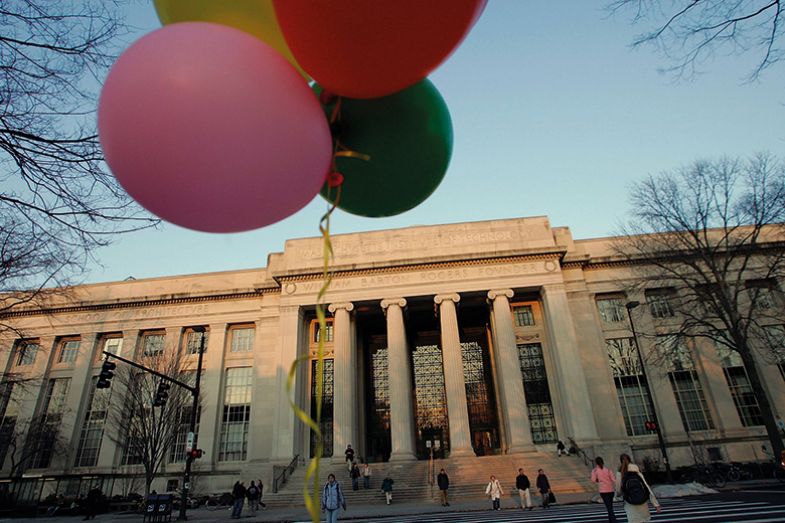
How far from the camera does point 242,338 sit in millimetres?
32062

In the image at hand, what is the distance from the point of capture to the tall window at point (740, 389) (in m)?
26.4

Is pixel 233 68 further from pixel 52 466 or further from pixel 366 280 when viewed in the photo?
pixel 52 466

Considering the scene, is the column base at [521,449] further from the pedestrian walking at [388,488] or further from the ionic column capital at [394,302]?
the ionic column capital at [394,302]

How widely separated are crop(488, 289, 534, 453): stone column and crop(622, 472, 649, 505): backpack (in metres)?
19.1

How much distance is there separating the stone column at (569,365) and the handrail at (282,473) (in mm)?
15640

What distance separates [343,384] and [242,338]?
9847 millimetres

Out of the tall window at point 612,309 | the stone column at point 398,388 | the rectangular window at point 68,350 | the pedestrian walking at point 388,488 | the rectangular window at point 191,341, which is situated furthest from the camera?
the rectangular window at point 68,350

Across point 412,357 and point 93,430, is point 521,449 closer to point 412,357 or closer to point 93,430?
point 412,357

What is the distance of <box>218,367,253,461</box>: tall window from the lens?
28844mm

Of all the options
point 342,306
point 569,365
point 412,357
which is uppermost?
point 342,306

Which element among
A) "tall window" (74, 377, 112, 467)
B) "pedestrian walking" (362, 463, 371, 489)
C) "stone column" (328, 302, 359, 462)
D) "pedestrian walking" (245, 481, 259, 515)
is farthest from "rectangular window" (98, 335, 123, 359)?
"pedestrian walking" (362, 463, 371, 489)

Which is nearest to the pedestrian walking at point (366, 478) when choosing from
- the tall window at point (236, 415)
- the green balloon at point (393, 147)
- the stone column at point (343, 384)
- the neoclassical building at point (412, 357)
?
the neoclassical building at point (412, 357)

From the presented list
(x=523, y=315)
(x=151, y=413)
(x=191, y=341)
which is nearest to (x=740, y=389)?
(x=523, y=315)

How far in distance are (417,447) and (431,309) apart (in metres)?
9.63
